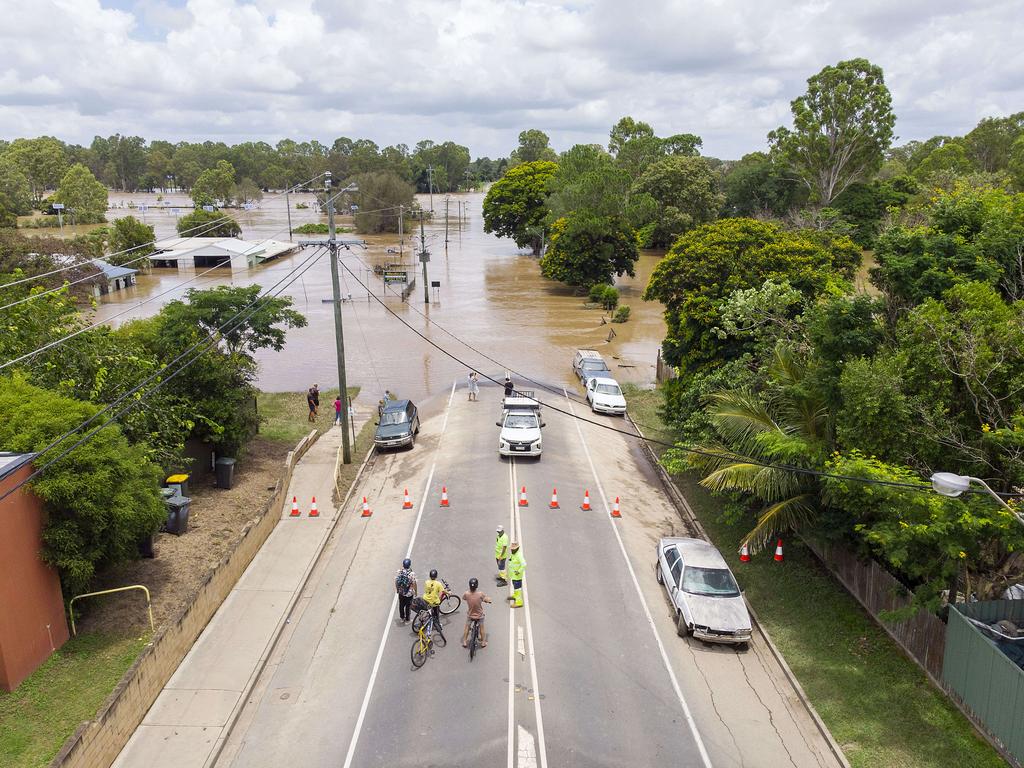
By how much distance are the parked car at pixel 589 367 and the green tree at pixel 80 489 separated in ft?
69.0

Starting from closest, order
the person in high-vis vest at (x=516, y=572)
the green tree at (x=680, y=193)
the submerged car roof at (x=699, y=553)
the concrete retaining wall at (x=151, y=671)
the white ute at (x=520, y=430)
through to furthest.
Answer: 1. the concrete retaining wall at (x=151, y=671)
2. the person in high-vis vest at (x=516, y=572)
3. the submerged car roof at (x=699, y=553)
4. the white ute at (x=520, y=430)
5. the green tree at (x=680, y=193)

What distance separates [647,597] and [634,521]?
4.16 m

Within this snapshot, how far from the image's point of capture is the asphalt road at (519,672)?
35.7 feet

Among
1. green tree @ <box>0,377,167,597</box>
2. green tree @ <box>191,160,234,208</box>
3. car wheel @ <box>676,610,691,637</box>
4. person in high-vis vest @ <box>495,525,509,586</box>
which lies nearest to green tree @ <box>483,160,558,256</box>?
person in high-vis vest @ <box>495,525,509,586</box>

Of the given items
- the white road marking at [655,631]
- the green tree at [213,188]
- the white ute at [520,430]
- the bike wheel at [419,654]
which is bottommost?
the white road marking at [655,631]

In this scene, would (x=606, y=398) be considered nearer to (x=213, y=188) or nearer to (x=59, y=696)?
(x=59, y=696)

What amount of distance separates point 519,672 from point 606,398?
17.2 m

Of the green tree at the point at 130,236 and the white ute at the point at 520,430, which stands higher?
the green tree at the point at 130,236

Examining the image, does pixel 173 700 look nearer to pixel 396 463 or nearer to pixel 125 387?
pixel 125 387

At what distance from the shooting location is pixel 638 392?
3250cm

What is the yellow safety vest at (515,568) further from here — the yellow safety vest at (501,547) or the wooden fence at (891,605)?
the wooden fence at (891,605)

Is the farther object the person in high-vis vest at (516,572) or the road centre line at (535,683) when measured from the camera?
the person in high-vis vest at (516,572)

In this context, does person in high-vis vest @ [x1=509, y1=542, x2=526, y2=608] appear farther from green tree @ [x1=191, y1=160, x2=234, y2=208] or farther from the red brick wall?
green tree @ [x1=191, y1=160, x2=234, y2=208]

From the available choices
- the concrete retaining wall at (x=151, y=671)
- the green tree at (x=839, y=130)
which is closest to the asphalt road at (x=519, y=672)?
the concrete retaining wall at (x=151, y=671)
